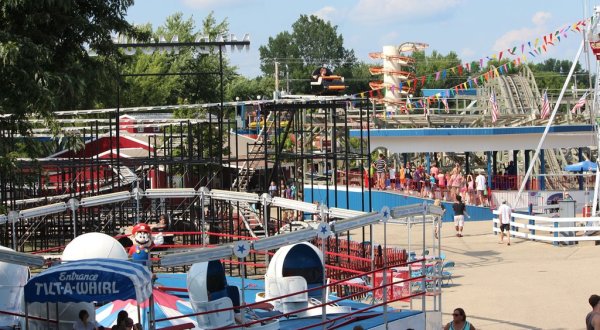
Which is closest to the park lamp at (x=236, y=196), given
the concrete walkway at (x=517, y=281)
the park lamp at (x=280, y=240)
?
the concrete walkway at (x=517, y=281)

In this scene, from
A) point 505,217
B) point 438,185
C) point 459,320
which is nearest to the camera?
point 459,320

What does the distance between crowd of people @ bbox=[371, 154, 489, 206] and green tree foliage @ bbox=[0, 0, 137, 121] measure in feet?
93.1

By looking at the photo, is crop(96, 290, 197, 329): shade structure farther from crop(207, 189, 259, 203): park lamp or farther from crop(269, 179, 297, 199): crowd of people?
crop(269, 179, 297, 199): crowd of people

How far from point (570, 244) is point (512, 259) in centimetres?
338

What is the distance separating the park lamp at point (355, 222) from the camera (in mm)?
15966

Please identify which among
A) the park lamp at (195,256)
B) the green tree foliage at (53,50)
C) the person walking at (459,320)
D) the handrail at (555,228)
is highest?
the green tree foliage at (53,50)

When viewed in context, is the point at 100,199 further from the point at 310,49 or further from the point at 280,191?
the point at 310,49

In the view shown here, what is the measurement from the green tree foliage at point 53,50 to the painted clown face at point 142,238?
2.66 meters

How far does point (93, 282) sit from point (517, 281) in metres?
15.7

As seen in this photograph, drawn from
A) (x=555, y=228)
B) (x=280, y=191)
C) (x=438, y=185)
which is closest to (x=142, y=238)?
(x=555, y=228)

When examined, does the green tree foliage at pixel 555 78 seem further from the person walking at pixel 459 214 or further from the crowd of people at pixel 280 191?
the person walking at pixel 459 214

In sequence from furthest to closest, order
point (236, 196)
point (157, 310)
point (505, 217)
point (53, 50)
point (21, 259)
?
point (505, 217) < point (236, 196) < point (157, 310) < point (53, 50) < point (21, 259)

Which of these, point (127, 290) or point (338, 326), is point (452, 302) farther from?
point (127, 290)

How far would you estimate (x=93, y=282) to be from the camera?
1298cm
